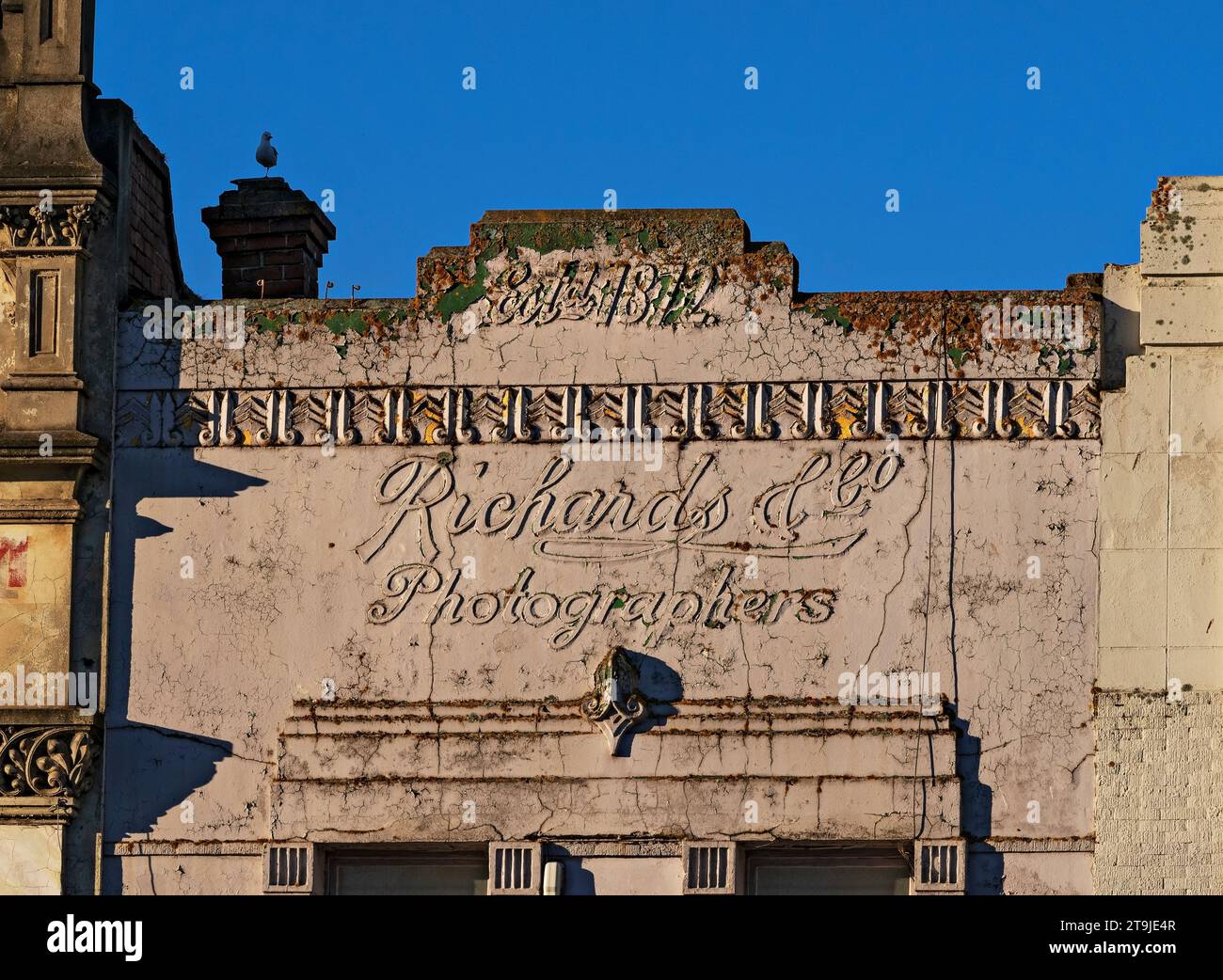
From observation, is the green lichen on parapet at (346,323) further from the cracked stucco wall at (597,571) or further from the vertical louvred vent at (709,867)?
the vertical louvred vent at (709,867)

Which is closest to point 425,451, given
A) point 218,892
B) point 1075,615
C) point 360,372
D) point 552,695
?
point 360,372

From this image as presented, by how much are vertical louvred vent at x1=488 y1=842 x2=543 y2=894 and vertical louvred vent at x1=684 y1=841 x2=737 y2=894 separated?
3.00 feet

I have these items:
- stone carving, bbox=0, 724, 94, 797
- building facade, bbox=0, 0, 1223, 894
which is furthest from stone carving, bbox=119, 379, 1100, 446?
stone carving, bbox=0, 724, 94, 797

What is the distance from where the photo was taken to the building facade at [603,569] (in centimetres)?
1659

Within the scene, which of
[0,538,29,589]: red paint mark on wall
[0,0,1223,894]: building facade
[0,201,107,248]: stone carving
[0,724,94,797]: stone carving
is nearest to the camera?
[0,0,1223,894]: building facade

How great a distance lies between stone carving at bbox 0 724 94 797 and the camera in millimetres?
16812

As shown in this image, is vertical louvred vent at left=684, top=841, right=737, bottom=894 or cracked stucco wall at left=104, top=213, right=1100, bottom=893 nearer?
vertical louvred vent at left=684, top=841, right=737, bottom=894

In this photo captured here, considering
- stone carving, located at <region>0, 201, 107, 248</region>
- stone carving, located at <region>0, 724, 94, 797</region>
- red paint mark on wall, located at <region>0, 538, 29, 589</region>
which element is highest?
stone carving, located at <region>0, 201, 107, 248</region>

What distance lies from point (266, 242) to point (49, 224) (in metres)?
2.43

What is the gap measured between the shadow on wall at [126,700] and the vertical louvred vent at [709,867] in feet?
9.69

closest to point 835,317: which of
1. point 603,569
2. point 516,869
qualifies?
point 603,569

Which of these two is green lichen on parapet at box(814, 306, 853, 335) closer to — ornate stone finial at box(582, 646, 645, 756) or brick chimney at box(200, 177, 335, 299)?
ornate stone finial at box(582, 646, 645, 756)

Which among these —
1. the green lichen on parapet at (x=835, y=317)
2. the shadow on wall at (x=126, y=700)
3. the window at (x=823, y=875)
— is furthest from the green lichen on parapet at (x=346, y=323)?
the window at (x=823, y=875)
